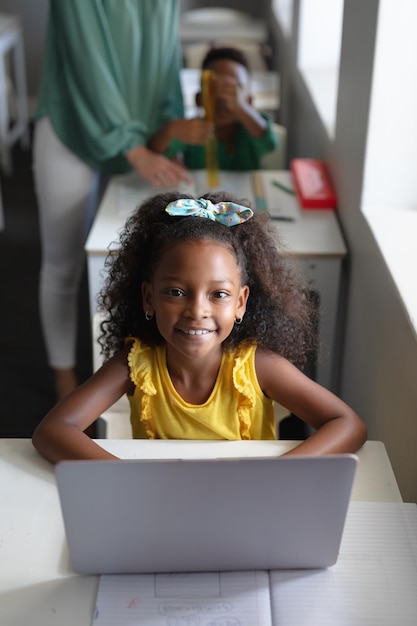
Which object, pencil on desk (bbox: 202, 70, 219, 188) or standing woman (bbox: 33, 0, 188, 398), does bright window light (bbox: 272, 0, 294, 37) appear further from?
standing woman (bbox: 33, 0, 188, 398)

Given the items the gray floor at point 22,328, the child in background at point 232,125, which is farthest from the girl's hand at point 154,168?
the gray floor at point 22,328

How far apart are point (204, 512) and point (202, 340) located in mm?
364

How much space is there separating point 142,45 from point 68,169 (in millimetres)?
376

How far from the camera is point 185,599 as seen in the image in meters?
0.95

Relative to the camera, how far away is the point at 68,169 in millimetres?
2229

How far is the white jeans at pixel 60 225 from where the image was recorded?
222 centimetres

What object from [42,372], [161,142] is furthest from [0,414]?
[161,142]

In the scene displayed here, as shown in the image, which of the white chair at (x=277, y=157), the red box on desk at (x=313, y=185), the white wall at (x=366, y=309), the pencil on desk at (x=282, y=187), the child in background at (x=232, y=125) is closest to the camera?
the white wall at (x=366, y=309)

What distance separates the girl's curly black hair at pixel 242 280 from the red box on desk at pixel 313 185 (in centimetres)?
73

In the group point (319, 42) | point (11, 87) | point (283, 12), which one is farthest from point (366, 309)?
point (11, 87)

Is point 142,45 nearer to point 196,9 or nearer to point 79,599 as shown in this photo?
point 79,599

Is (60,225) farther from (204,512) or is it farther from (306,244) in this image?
(204,512)

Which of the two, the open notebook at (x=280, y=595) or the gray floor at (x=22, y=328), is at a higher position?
the open notebook at (x=280, y=595)

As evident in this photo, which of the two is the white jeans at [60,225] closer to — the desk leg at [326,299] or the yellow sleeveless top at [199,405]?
the desk leg at [326,299]
